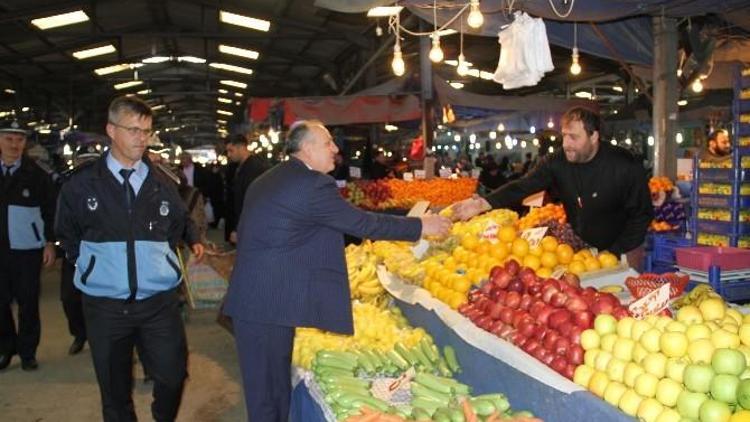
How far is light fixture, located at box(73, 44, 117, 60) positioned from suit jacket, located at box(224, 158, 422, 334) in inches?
742

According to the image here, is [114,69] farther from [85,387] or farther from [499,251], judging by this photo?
[499,251]

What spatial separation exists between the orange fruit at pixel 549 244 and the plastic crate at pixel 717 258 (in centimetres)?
186

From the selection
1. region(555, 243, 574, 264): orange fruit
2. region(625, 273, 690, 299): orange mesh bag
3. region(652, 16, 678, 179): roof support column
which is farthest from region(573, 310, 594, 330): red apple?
region(652, 16, 678, 179): roof support column

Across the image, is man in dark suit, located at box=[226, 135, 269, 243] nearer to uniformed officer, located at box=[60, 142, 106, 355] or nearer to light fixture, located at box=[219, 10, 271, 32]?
uniformed officer, located at box=[60, 142, 106, 355]

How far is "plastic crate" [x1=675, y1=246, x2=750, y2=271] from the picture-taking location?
219 inches

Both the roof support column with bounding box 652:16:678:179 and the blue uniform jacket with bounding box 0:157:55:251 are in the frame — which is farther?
the roof support column with bounding box 652:16:678:179

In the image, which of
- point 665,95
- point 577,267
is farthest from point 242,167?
point 665,95

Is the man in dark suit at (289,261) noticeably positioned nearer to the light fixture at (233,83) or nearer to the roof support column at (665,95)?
the roof support column at (665,95)

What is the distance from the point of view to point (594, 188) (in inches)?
184

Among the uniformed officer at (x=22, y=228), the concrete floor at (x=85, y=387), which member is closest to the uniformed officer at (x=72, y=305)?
the concrete floor at (x=85, y=387)

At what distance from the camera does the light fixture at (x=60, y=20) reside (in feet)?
51.7

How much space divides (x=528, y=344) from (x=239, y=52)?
66.7ft

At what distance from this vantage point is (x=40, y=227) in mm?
6016

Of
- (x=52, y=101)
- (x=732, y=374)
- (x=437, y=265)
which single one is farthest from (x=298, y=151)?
(x=52, y=101)
